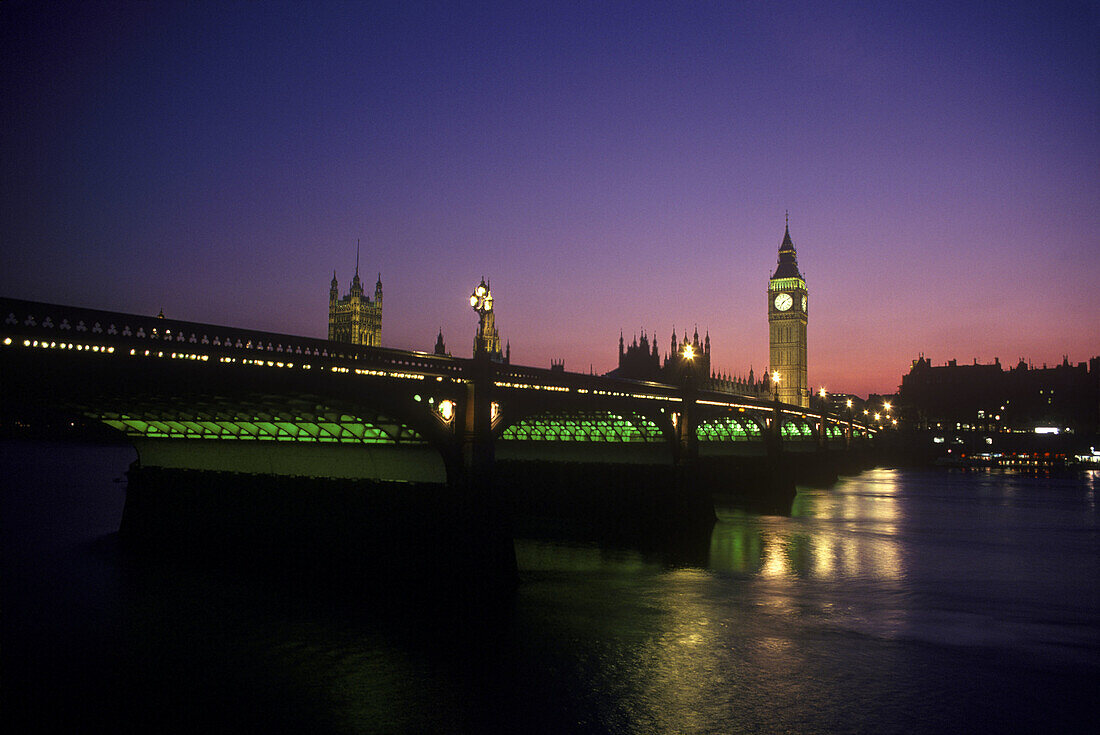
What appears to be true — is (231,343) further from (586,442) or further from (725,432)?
(725,432)

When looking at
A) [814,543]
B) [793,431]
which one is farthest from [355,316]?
[814,543]

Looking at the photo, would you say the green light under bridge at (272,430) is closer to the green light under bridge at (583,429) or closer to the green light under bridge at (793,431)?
the green light under bridge at (583,429)

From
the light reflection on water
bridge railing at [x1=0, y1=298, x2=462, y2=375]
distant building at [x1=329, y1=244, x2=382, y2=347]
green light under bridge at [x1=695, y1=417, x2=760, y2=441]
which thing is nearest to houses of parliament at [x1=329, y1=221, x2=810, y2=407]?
distant building at [x1=329, y1=244, x2=382, y2=347]

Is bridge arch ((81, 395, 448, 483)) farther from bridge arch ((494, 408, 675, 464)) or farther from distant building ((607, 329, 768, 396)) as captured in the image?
distant building ((607, 329, 768, 396))

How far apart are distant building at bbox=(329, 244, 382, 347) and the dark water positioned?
143628 millimetres

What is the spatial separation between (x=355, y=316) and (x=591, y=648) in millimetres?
164581

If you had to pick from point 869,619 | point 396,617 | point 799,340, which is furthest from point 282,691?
point 799,340

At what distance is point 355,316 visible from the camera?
580ft

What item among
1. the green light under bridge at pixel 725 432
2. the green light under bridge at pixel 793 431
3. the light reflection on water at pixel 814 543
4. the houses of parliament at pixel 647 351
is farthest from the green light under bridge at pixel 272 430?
the houses of parliament at pixel 647 351

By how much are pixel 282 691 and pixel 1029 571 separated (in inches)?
1127

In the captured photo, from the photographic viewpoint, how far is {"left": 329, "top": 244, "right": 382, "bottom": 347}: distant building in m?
177

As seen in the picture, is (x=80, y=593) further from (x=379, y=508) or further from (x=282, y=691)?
(x=282, y=691)

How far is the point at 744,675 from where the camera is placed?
1734 centimetres

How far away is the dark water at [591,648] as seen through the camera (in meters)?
15.1
